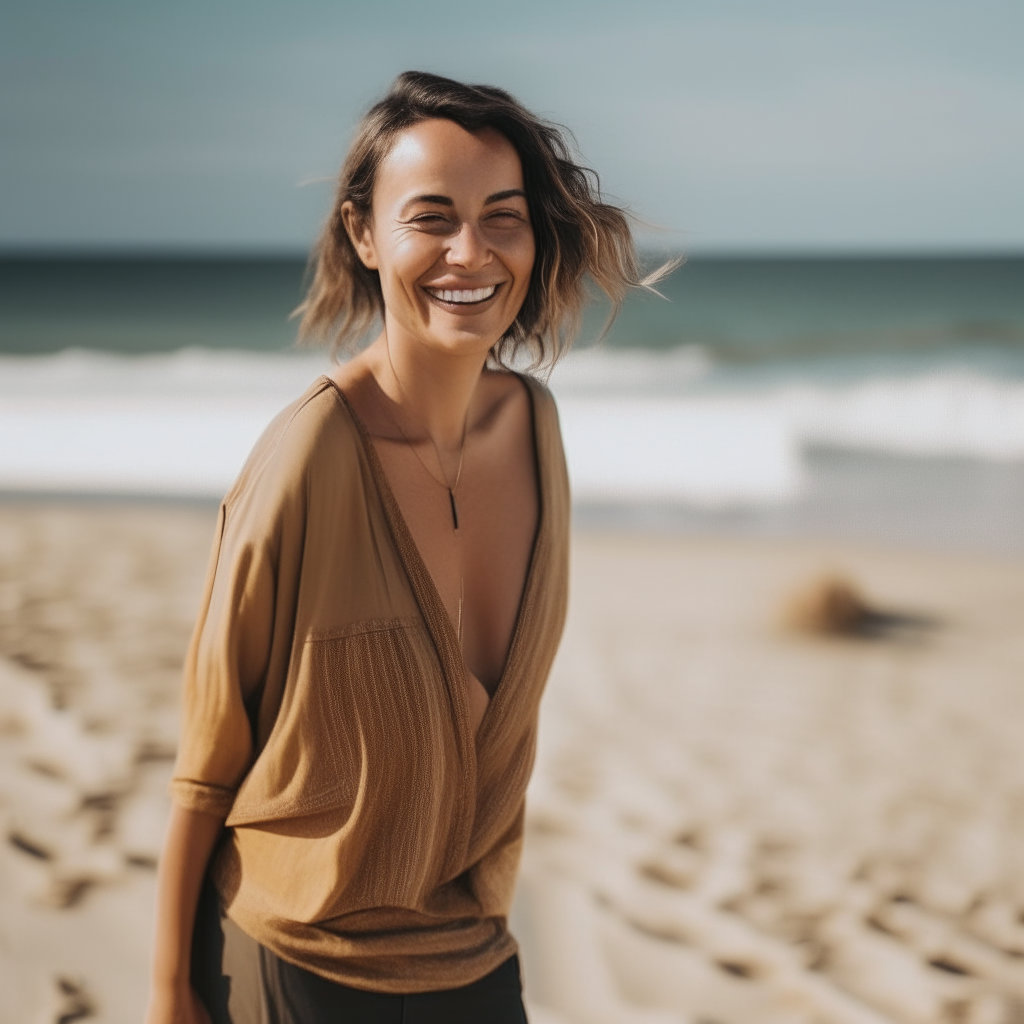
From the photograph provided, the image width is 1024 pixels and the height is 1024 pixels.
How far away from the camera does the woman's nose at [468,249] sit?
1.53 meters

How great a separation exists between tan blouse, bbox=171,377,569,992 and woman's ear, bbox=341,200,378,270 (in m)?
0.26

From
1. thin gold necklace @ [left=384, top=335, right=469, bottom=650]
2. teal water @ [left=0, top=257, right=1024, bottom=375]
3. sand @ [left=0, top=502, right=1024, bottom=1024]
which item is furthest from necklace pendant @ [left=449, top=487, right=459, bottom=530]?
teal water @ [left=0, top=257, right=1024, bottom=375]

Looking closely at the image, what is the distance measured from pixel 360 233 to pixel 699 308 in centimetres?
2651

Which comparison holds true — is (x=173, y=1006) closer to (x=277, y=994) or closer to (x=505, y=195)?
(x=277, y=994)

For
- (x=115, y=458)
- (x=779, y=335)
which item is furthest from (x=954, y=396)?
(x=115, y=458)

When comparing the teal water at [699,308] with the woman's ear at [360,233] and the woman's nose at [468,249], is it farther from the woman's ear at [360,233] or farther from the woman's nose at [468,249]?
the woman's nose at [468,249]

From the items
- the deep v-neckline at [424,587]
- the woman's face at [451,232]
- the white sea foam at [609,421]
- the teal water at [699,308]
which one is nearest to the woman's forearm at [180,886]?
the deep v-neckline at [424,587]

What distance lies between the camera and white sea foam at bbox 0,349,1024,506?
36.2 ft

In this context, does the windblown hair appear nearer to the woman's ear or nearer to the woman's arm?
the woman's ear

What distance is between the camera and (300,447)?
1448mm

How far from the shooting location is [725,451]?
12469mm

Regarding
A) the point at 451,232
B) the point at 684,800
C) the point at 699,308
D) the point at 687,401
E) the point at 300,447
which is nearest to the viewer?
the point at 300,447

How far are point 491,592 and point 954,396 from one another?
54.0ft

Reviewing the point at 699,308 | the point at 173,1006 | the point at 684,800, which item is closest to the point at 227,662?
the point at 173,1006
